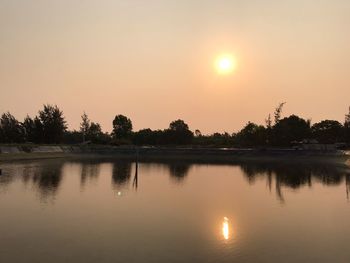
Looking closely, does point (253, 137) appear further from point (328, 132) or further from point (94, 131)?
point (94, 131)

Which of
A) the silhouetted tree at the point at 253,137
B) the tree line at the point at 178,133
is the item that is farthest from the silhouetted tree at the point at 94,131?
the silhouetted tree at the point at 253,137

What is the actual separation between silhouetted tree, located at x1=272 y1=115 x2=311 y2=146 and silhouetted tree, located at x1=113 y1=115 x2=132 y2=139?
57909 millimetres

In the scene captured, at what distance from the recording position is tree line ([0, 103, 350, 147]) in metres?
117

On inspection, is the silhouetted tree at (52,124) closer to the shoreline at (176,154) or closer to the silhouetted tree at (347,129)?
the shoreline at (176,154)

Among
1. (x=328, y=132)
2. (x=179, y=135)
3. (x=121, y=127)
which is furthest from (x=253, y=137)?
(x=121, y=127)

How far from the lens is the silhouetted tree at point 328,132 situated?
12662cm

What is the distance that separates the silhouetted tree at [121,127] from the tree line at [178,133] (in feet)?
1.21

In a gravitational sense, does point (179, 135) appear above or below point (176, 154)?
above

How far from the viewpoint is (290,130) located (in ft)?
401

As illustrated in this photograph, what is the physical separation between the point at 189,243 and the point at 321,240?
634cm

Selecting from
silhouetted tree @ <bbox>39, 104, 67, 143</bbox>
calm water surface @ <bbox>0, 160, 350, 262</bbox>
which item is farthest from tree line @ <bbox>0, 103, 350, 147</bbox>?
calm water surface @ <bbox>0, 160, 350, 262</bbox>

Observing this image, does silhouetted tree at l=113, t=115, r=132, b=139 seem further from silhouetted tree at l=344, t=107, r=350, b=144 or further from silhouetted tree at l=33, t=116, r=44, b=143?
silhouetted tree at l=344, t=107, r=350, b=144

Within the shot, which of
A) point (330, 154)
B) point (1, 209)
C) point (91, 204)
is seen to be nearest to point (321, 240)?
point (91, 204)

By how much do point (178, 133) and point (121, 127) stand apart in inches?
931
